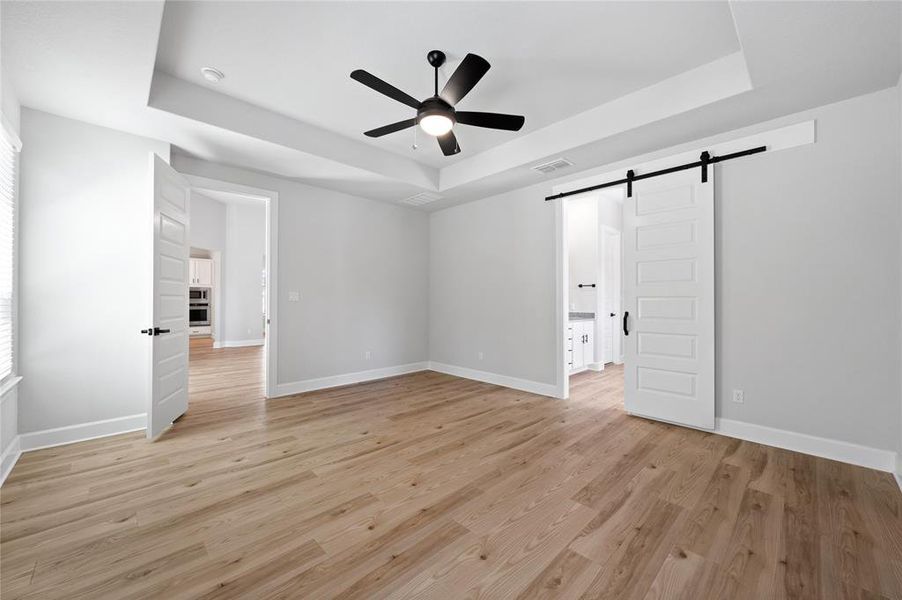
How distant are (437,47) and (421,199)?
2.96 m

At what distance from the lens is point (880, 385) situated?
2.70m

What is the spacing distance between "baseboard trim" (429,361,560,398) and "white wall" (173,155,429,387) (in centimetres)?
48

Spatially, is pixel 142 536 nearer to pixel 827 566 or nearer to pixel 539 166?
pixel 827 566

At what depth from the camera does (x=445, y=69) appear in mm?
2896

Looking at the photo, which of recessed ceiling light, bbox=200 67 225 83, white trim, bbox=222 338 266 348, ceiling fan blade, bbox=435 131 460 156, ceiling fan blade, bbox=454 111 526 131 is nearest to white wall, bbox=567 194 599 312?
ceiling fan blade, bbox=435 131 460 156

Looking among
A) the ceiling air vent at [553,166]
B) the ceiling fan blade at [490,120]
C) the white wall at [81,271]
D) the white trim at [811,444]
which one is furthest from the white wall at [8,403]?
the white trim at [811,444]

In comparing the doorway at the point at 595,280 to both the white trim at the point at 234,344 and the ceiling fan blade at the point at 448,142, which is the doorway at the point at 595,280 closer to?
the ceiling fan blade at the point at 448,142

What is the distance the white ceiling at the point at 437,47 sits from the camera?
7.64ft

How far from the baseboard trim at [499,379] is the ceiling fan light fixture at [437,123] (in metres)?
3.39

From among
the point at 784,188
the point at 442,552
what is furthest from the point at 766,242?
the point at 442,552

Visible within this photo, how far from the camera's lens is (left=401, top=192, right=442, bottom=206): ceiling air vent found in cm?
536

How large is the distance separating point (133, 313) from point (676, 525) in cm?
467

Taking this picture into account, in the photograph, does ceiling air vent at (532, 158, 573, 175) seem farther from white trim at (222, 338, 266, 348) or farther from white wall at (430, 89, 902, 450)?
white trim at (222, 338, 266, 348)

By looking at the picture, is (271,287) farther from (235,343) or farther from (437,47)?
(235,343)
